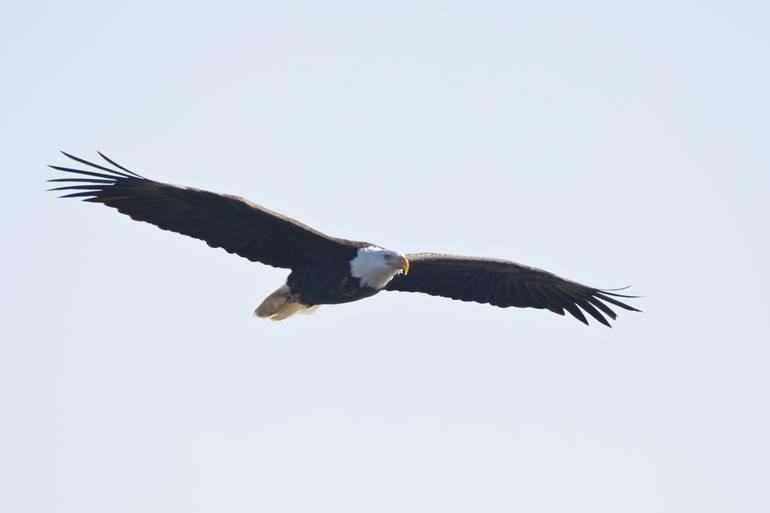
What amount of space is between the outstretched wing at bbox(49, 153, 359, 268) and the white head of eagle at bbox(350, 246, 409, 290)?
179mm

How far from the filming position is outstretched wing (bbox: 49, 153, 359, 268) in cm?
1211

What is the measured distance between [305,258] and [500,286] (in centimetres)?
227

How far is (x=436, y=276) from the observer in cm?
1401

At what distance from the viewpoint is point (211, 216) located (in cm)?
1234

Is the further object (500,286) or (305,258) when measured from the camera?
(500,286)

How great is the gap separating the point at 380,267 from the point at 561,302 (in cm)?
250

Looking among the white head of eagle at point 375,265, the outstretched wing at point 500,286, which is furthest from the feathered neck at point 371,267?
the outstretched wing at point 500,286

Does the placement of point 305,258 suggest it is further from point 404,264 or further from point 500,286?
point 500,286

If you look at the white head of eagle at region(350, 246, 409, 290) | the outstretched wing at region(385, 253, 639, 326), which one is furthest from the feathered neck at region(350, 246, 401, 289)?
the outstretched wing at region(385, 253, 639, 326)

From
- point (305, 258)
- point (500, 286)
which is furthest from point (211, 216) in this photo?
point (500, 286)

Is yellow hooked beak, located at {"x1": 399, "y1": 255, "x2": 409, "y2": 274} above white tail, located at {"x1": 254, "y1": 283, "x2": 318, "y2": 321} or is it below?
above

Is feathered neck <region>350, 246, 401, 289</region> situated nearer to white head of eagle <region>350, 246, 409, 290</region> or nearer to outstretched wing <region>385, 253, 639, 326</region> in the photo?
white head of eagle <region>350, 246, 409, 290</region>

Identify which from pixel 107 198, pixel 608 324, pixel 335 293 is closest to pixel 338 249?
pixel 335 293

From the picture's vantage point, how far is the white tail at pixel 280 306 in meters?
13.6
